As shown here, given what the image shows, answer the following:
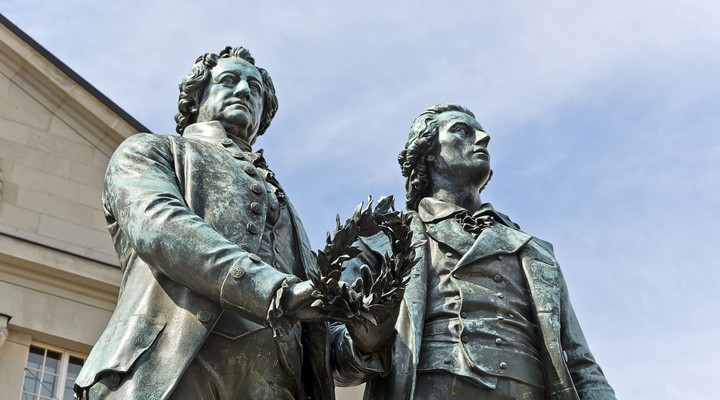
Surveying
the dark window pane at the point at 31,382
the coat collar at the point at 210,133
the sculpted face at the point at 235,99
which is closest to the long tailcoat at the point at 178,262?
the coat collar at the point at 210,133

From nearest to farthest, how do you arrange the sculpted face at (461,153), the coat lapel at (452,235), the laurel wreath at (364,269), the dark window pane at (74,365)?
the laurel wreath at (364,269) < the coat lapel at (452,235) < the sculpted face at (461,153) < the dark window pane at (74,365)

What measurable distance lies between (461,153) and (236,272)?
2246mm

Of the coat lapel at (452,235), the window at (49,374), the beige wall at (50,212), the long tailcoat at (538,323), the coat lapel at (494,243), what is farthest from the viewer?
the beige wall at (50,212)

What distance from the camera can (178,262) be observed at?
783cm

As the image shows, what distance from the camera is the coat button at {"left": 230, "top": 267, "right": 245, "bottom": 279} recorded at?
25.0ft

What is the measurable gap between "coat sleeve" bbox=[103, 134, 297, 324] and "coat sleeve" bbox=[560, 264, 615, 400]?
185 cm

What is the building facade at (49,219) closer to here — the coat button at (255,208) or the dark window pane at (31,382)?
the dark window pane at (31,382)

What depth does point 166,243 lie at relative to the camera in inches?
309

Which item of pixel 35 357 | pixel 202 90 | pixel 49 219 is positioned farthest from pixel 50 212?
pixel 202 90

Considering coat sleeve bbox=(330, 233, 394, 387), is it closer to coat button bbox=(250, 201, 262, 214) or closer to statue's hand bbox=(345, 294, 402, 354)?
statue's hand bbox=(345, 294, 402, 354)

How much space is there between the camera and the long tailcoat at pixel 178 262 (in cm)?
770

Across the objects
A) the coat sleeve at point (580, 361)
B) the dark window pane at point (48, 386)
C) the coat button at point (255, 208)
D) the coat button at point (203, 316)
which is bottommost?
the coat button at point (203, 316)

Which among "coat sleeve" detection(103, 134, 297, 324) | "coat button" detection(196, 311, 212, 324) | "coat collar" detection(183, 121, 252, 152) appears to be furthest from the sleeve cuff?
"coat collar" detection(183, 121, 252, 152)

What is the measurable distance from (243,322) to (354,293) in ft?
2.27
